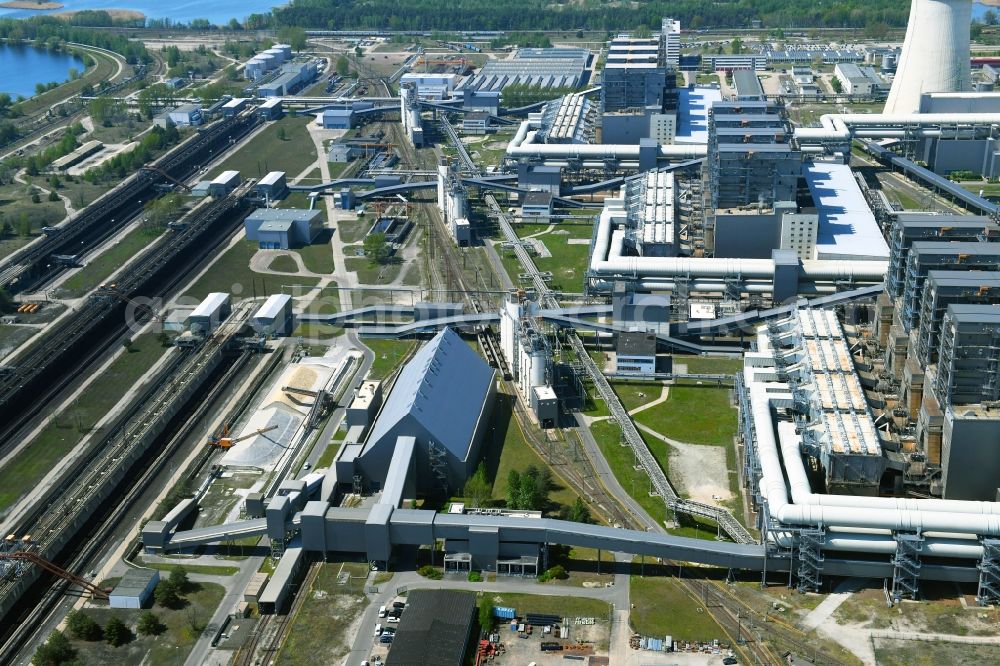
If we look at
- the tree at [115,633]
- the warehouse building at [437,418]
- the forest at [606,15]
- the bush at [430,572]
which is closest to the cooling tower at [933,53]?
the forest at [606,15]

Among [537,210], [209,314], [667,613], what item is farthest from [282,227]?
[667,613]

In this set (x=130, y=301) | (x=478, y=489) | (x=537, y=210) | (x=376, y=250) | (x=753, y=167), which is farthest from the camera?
(x=537, y=210)

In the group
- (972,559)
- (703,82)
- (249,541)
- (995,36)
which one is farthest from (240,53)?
(972,559)

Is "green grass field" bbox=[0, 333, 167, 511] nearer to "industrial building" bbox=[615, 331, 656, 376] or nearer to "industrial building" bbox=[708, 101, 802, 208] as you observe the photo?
"industrial building" bbox=[615, 331, 656, 376]

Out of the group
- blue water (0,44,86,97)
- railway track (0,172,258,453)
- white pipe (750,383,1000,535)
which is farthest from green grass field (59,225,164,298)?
blue water (0,44,86,97)

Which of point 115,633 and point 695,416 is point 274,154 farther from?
point 115,633

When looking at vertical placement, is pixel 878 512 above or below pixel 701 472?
above

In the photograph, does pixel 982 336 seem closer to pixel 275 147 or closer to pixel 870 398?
pixel 870 398
